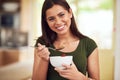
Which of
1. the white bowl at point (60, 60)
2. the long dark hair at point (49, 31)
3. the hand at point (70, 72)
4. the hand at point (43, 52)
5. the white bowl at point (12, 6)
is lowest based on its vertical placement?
the hand at point (70, 72)

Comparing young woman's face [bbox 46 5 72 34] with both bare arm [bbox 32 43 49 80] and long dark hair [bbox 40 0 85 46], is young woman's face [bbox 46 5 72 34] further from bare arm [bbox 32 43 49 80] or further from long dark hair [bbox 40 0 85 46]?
bare arm [bbox 32 43 49 80]

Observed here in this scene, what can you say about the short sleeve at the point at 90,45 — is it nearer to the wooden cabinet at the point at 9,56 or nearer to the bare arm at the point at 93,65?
the bare arm at the point at 93,65

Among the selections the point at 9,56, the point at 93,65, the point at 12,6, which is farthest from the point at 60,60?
the point at 12,6

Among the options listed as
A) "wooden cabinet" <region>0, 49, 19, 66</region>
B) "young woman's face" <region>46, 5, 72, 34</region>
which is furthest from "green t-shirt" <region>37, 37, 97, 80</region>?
"wooden cabinet" <region>0, 49, 19, 66</region>

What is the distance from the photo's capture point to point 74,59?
111cm

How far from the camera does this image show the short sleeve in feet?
3.67

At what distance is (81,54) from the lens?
1.12 m

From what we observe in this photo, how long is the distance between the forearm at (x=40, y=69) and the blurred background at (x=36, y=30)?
0.04 m

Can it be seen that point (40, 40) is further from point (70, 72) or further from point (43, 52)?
point (70, 72)

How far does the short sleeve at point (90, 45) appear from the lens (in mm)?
1119

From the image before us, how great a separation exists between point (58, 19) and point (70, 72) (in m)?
0.30

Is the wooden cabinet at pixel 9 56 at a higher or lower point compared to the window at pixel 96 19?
lower

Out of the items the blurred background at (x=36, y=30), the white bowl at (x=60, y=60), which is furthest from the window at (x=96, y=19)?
the white bowl at (x=60, y=60)

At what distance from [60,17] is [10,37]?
334 millimetres
